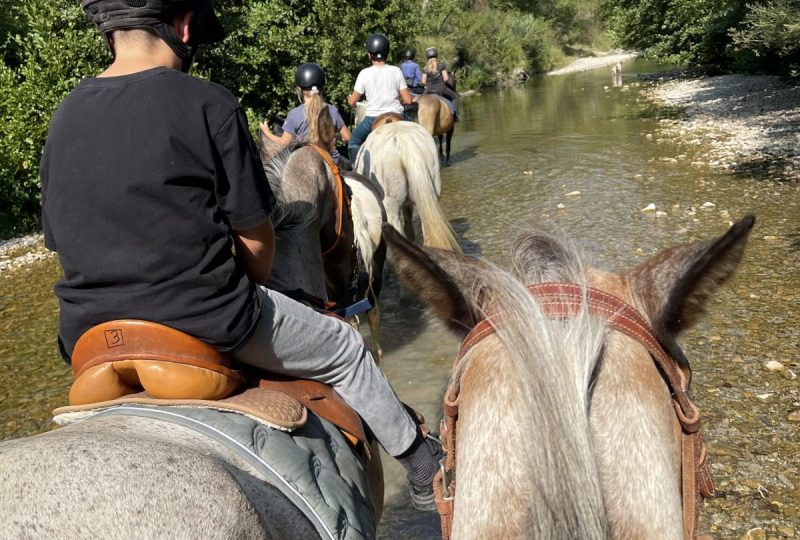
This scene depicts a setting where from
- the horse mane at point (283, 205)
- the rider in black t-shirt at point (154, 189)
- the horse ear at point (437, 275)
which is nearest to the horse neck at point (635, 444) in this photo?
the horse ear at point (437, 275)

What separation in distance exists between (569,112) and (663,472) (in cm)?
2106

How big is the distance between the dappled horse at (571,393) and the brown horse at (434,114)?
37.4ft

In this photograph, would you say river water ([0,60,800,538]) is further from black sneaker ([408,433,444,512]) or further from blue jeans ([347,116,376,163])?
blue jeans ([347,116,376,163])

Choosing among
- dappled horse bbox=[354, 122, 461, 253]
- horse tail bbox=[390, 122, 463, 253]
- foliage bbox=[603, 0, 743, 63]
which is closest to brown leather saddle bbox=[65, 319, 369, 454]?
horse tail bbox=[390, 122, 463, 253]

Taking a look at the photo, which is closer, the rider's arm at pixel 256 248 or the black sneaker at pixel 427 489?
the rider's arm at pixel 256 248

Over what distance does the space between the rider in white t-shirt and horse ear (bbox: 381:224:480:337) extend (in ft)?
22.3

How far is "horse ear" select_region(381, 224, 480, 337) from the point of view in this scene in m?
1.61

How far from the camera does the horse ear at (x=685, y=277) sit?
58.2 inches

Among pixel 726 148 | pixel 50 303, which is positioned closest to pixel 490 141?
pixel 726 148

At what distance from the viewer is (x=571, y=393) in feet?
4.22

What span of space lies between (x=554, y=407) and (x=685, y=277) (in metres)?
0.55

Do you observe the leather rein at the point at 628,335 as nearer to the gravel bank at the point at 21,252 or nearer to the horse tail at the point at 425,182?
the horse tail at the point at 425,182

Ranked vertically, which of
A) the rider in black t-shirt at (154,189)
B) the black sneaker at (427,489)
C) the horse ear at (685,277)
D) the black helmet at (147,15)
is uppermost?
the black helmet at (147,15)

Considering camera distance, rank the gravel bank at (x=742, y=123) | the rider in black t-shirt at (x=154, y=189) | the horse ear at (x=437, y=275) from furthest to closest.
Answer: the gravel bank at (x=742, y=123), the rider in black t-shirt at (x=154, y=189), the horse ear at (x=437, y=275)
